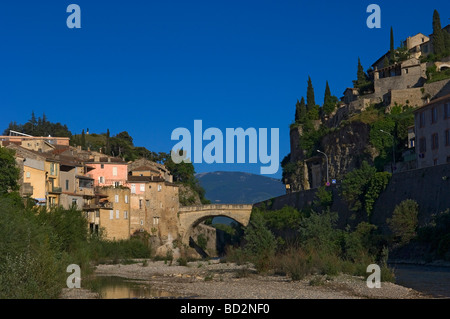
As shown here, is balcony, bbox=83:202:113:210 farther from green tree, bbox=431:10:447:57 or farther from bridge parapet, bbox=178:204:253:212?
green tree, bbox=431:10:447:57

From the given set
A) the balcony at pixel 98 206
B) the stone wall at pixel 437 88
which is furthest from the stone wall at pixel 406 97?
the balcony at pixel 98 206

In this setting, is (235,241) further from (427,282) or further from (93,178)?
(427,282)

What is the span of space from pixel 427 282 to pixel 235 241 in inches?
2522

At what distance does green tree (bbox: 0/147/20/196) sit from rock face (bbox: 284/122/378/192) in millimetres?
37339

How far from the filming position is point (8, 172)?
178 feet

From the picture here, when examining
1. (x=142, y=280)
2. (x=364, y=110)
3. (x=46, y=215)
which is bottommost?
(x=142, y=280)

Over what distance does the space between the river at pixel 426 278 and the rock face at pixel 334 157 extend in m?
34.9

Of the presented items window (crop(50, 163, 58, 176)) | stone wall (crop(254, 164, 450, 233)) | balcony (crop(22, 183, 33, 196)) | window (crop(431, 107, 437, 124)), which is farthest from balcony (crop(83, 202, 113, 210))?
window (crop(431, 107, 437, 124))

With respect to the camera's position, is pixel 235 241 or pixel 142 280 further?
pixel 235 241

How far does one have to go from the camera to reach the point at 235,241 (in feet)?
314

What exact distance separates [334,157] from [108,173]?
2804 centimetres

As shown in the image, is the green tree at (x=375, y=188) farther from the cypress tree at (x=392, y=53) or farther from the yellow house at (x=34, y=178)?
the cypress tree at (x=392, y=53)
